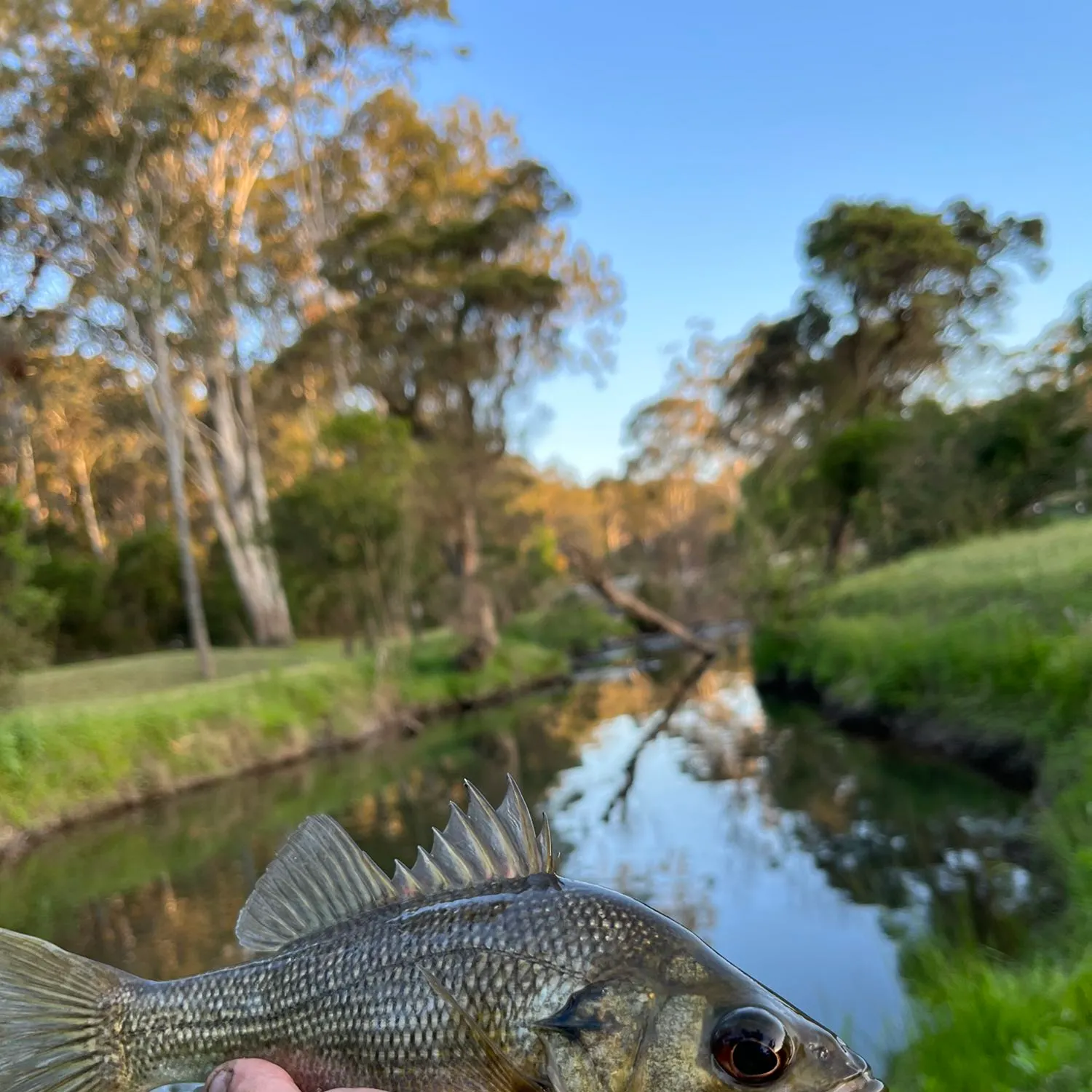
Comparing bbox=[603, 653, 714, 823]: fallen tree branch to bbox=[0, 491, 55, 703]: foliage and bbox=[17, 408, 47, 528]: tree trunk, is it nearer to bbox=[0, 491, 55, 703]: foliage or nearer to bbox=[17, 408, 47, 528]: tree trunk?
bbox=[0, 491, 55, 703]: foliage

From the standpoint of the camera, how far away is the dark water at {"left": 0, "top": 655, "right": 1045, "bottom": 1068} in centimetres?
643

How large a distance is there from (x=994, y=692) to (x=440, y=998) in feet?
33.3

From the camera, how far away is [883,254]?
30.9m

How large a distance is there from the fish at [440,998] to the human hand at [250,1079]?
8cm

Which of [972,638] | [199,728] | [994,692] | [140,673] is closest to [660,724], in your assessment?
[972,638]

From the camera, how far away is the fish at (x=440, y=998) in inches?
58.8

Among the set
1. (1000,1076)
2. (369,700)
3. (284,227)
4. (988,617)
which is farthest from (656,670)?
(1000,1076)

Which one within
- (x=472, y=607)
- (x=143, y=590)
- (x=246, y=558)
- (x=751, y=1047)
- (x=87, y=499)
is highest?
(x=87, y=499)

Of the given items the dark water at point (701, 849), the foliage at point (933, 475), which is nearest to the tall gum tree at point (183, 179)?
the dark water at point (701, 849)

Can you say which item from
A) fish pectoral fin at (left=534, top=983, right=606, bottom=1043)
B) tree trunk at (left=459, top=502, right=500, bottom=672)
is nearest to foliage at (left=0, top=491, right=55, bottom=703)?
tree trunk at (left=459, top=502, right=500, bottom=672)

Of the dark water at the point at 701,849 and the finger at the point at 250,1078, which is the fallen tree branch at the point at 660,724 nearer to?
the dark water at the point at 701,849

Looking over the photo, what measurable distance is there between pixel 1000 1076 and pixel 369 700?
17338 mm

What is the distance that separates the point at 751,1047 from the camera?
57.3 inches

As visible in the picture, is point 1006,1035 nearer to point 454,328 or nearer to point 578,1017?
point 578,1017
